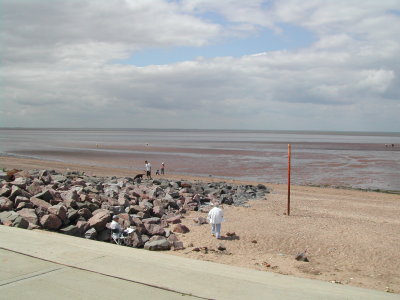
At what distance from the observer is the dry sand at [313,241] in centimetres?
855

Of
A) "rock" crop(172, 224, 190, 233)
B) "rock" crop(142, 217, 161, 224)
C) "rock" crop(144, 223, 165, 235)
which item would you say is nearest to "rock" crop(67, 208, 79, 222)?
"rock" crop(144, 223, 165, 235)

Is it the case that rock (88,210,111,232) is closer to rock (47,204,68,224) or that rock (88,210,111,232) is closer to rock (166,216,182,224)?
rock (47,204,68,224)

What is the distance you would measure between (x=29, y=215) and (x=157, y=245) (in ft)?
10.2

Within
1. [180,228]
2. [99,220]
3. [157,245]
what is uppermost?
[99,220]

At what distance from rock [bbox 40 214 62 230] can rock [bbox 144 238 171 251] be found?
2.13m

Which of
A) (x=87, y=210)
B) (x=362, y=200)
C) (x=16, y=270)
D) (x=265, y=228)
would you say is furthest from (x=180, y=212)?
(x=362, y=200)

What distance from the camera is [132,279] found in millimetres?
5242

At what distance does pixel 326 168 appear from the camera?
124ft

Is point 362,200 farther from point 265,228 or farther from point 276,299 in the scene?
point 276,299

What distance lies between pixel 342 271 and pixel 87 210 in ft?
21.0

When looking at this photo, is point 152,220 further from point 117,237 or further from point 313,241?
point 313,241

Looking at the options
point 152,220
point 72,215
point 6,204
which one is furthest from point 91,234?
point 6,204

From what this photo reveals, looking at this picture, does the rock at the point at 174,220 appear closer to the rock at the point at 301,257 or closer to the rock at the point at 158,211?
the rock at the point at 158,211

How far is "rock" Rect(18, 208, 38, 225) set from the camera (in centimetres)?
927
